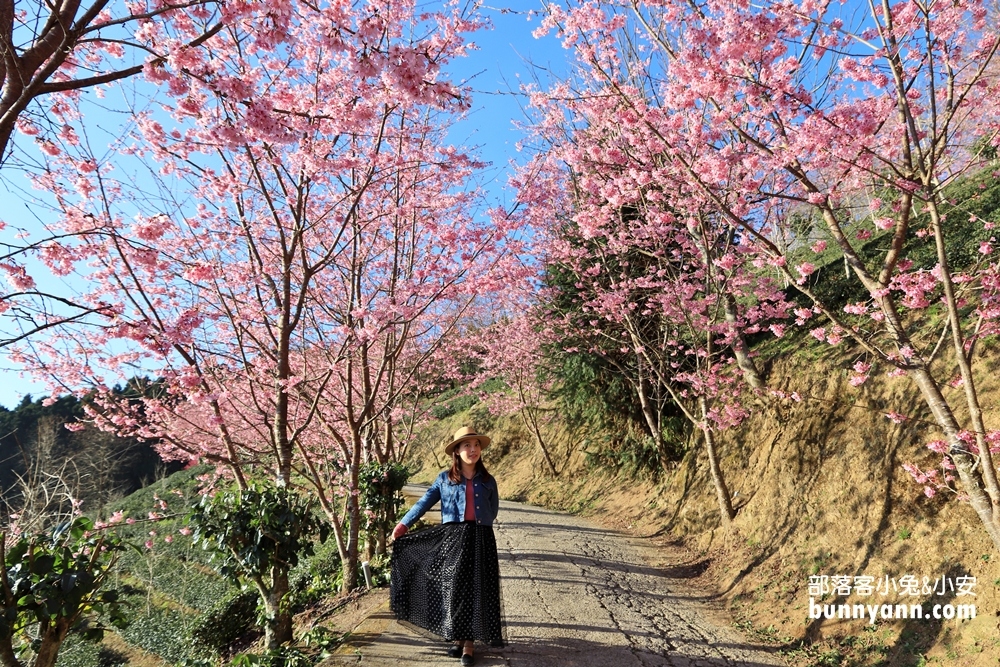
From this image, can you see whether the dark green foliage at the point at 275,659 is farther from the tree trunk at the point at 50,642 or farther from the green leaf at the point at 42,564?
the green leaf at the point at 42,564

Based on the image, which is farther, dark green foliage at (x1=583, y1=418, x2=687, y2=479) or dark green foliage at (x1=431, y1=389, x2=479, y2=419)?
dark green foliage at (x1=431, y1=389, x2=479, y2=419)

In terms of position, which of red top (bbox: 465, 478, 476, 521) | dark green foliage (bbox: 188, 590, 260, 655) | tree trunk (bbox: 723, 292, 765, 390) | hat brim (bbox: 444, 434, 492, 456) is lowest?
dark green foliage (bbox: 188, 590, 260, 655)

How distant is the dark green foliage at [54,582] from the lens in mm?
2820

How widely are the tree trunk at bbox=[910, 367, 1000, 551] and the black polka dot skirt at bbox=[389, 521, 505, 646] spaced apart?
312cm

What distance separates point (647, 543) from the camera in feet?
27.1

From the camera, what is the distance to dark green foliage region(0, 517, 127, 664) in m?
2.82

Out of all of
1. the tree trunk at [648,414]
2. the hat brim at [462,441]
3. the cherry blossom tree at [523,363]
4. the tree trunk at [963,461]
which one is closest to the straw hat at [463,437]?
the hat brim at [462,441]

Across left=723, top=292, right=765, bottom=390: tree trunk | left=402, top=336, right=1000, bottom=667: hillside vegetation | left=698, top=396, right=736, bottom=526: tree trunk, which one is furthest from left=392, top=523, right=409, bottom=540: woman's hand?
left=723, top=292, right=765, bottom=390: tree trunk

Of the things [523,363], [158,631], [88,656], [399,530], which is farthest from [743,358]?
[88,656]

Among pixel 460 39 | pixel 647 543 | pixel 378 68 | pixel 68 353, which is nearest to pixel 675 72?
pixel 460 39

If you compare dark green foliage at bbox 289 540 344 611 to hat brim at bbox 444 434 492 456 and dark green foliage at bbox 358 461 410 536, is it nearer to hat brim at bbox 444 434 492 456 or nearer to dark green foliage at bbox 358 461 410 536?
dark green foliage at bbox 358 461 410 536

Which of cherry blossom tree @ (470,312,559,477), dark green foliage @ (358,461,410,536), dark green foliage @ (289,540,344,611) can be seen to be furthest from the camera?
cherry blossom tree @ (470,312,559,477)

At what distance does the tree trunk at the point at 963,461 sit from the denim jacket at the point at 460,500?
3027 millimetres

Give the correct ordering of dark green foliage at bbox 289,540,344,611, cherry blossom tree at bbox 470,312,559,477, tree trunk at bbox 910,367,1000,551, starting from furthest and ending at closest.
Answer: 1. cherry blossom tree at bbox 470,312,559,477
2. dark green foliage at bbox 289,540,344,611
3. tree trunk at bbox 910,367,1000,551
